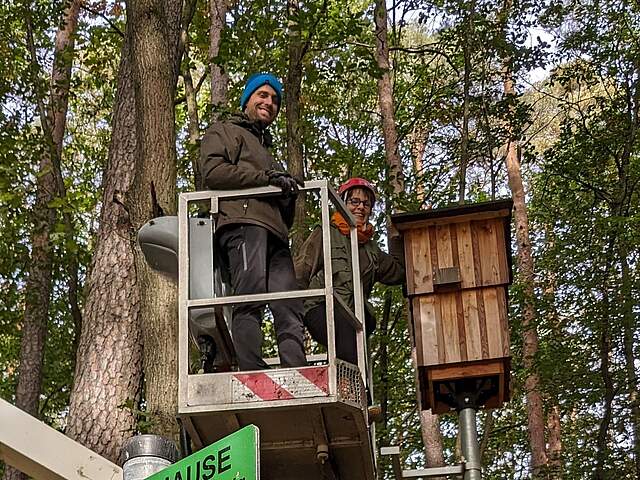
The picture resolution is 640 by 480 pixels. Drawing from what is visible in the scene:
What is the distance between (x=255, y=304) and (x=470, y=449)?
2.05 metres

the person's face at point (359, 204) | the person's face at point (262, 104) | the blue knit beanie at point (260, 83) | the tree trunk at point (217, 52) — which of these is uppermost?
the tree trunk at point (217, 52)

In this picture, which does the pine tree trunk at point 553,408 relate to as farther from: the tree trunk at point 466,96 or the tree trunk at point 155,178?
the tree trunk at point 155,178

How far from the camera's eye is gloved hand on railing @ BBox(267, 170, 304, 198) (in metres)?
5.41

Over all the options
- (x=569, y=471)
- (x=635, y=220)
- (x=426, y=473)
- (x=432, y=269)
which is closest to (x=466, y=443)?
(x=426, y=473)

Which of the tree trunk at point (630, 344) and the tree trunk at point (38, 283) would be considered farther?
the tree trunk at point (630, 344)

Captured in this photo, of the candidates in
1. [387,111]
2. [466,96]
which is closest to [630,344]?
[466,96]

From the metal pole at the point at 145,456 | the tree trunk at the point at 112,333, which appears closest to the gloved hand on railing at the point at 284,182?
the tree trunk at the point at 112,333

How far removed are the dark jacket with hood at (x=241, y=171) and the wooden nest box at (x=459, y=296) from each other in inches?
61.6

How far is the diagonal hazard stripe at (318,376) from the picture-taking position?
5133mm

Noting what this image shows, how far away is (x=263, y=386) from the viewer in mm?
5145

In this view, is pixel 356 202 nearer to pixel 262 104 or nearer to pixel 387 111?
pixel 262 104

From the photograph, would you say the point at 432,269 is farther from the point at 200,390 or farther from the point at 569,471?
the point at 569,471

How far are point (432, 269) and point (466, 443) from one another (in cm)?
122

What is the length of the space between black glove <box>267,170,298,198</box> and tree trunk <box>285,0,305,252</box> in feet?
16.6
